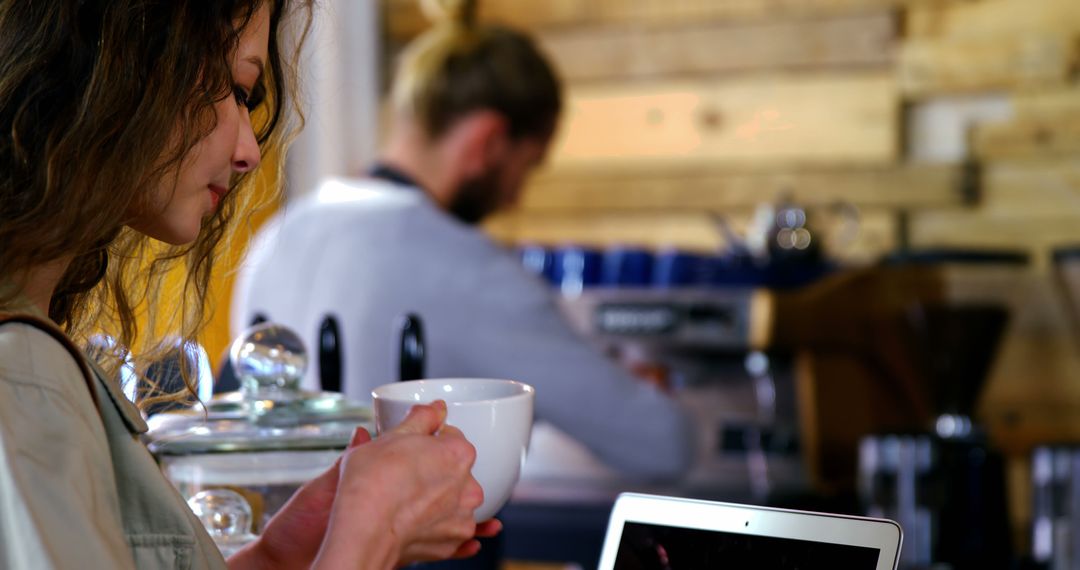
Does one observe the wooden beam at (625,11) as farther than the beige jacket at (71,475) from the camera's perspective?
Yes

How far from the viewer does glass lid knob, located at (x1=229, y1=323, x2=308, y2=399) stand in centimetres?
85

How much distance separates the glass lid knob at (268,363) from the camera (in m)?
0.85

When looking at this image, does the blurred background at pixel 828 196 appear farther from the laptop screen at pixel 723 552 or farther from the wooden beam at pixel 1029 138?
the laptop screen at pixel 723 552

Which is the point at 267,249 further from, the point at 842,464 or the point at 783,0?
the point at 783,0

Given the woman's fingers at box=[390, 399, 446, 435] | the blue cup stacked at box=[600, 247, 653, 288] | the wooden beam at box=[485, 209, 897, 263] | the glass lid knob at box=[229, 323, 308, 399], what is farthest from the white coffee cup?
the wooden beam at box=[485, 209, 897, 263]

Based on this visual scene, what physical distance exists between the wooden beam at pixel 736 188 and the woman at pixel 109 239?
2076 mm

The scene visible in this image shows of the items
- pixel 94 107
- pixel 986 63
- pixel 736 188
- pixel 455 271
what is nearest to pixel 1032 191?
pixel 986 63

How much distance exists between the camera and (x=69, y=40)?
0.61m

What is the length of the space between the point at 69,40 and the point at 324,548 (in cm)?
29

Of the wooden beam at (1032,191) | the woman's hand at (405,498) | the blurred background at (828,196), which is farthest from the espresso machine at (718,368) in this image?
the woman's hand at (405,498)

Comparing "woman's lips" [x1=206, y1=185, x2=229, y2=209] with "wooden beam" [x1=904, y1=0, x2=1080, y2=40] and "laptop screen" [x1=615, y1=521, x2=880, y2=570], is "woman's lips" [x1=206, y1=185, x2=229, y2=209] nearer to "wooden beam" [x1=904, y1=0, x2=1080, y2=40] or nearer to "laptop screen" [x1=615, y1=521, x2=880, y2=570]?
"laptop screen" [x1=615, y1=521, x2=880, y2=570]

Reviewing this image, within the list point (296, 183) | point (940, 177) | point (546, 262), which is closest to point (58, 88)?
point (546, 262)

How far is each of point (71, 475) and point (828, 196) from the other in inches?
96.1

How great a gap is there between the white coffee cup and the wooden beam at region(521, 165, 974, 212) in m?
1.99
